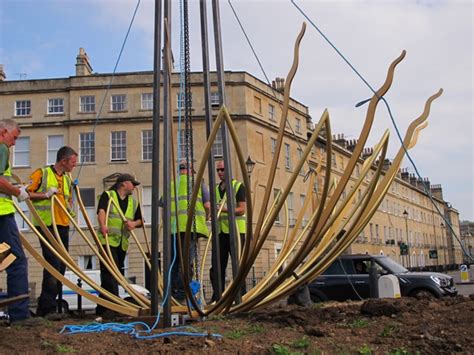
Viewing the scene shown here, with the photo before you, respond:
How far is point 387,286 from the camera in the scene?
25.9ft

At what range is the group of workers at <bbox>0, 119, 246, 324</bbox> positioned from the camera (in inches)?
190

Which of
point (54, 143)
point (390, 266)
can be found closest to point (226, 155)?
point (390, 266)

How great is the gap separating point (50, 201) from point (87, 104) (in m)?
27.3

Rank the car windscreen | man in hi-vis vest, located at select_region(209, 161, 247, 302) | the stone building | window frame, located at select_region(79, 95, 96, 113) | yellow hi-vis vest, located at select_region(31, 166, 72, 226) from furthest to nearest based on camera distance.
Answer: window frame, located at select_region(79, 95, 96, 113) → the stone building → the car windscreen → man in hi-vis vest, located at select_region(209, 161, 247, 302) → yellow hi-vis vest, located at select_region(31, 166, 72, 226)

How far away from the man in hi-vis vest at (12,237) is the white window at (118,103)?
91.7 feet

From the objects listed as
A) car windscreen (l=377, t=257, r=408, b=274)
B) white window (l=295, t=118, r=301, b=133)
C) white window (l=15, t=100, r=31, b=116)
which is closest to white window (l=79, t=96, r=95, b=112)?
white window (l=15, t=100, r=31, b=116)

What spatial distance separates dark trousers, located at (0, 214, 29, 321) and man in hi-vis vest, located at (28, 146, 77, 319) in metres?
0.98

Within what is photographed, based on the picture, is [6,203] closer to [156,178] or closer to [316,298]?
[156,178]

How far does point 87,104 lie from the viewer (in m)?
32.2

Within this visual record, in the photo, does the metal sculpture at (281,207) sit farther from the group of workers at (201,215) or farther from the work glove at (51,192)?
the group of workers at (201,215)

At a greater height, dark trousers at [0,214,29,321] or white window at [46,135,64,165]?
white window at [46,135,64,165]

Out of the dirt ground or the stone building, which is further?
the stone building

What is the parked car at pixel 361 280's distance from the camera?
1227 cm

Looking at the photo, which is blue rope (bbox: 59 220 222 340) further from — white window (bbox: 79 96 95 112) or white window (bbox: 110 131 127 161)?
white window (bbox: 79 96 95 112)
